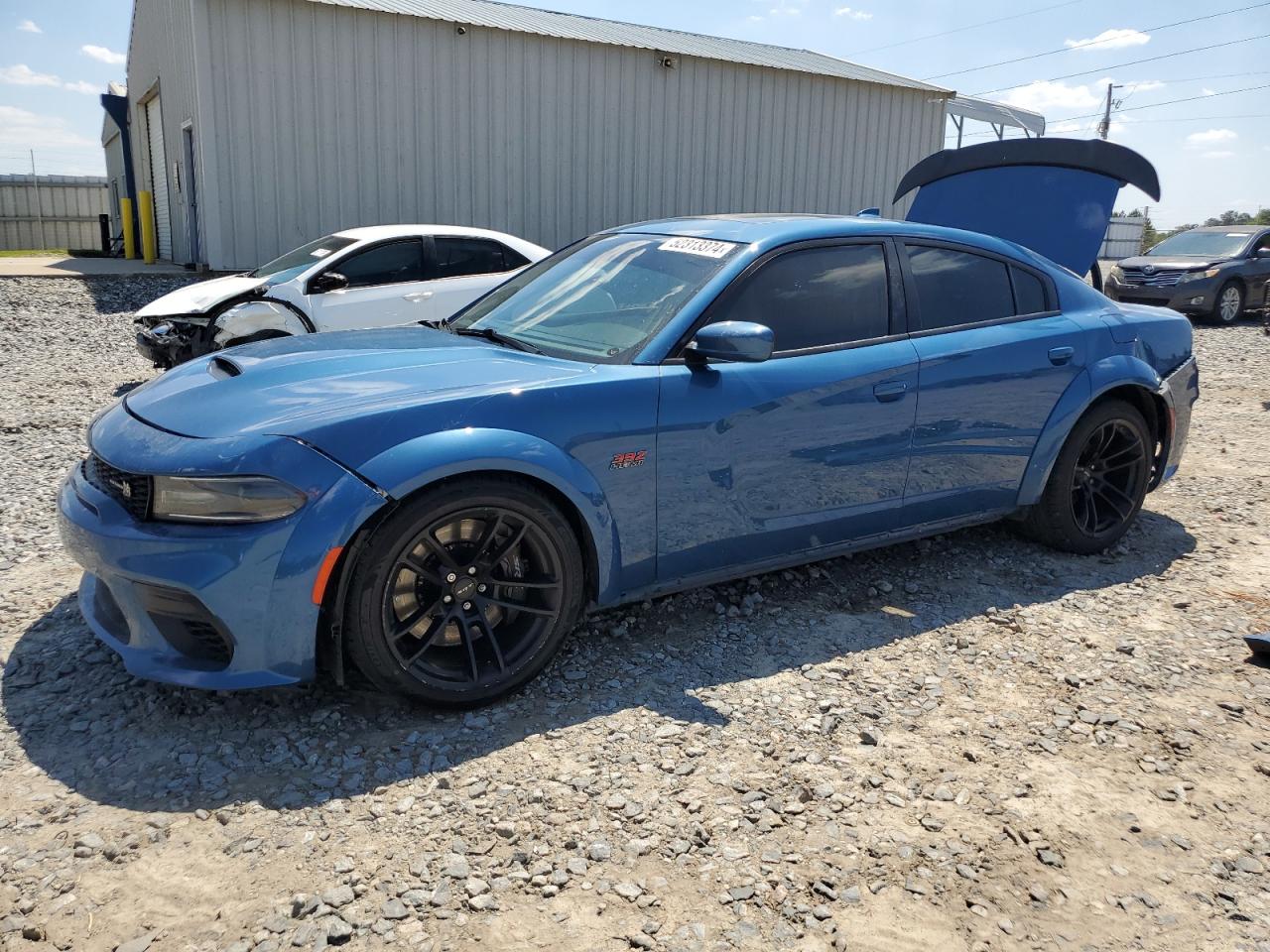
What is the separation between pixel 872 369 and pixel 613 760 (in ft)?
5.96

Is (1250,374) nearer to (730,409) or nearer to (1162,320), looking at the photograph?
(1162,320)

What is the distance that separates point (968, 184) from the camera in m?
6.34

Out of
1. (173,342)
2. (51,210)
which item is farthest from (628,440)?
(51,210)

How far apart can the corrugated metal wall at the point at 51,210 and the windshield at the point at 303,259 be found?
25.4m

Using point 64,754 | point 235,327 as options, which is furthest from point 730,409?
point 235,327

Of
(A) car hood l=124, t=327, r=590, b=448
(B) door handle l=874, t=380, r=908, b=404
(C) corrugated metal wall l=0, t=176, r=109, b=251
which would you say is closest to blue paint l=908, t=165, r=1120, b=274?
(B) door handle l=874, t=380, r=908, b=404

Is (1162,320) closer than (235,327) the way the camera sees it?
Yes

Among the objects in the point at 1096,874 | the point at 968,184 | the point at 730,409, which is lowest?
the point at 1096,874

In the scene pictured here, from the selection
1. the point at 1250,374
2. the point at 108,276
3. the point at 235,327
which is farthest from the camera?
the point at 108,276

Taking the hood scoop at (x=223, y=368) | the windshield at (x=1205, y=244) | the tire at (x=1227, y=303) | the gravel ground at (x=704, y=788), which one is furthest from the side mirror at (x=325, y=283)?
the windshield at (x=1205, y=244)

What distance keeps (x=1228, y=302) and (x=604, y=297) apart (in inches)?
594

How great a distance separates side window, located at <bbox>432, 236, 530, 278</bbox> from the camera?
342 inches

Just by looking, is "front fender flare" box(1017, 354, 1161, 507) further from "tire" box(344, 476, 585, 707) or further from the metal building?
the metal building

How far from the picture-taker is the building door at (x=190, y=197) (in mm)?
15469
